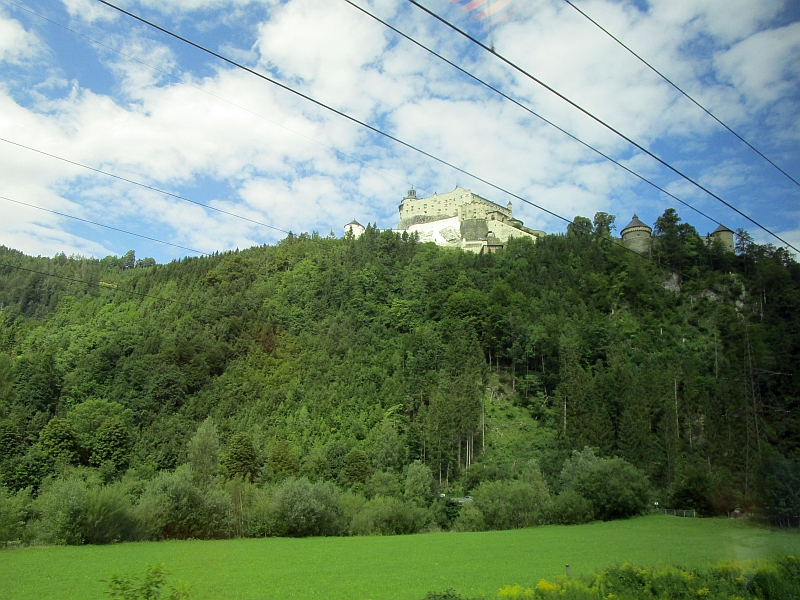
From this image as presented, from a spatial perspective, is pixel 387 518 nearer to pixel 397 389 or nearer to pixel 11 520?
pixel 11 520

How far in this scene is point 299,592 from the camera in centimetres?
2198

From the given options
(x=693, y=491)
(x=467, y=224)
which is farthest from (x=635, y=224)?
(x=693, y=491)

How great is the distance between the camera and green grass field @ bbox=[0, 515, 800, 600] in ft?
70.9

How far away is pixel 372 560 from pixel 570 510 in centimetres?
2861

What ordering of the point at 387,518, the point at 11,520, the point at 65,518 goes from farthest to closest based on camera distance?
1. the point at 387,518
2. the point at 11,520
3. the point at 65,518

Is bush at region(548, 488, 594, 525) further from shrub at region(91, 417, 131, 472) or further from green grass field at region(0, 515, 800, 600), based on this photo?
shrub at region(91, 417, 131, 472)

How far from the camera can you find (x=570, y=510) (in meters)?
52.8

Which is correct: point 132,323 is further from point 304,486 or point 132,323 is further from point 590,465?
point 590,465

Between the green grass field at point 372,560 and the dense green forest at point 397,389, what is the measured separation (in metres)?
4.99

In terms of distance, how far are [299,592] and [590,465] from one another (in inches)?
1703

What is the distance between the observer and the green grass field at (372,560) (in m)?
21.6

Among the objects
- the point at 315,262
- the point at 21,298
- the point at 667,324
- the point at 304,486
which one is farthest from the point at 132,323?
the point at 667,324

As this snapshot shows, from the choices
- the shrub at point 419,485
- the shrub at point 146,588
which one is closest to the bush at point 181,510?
the shrub at point 419,485

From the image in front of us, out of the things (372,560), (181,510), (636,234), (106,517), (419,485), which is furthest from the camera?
(636,234)
